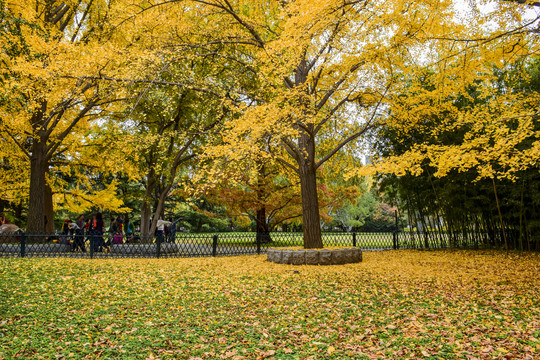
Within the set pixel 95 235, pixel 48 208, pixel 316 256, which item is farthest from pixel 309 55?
pixel 48 208

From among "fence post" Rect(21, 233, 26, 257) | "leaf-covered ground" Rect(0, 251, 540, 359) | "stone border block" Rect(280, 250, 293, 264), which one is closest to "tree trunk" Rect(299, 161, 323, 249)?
"stone border block" Rect(280, 250, 293, 264)

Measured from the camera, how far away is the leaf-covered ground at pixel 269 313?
4.05 m

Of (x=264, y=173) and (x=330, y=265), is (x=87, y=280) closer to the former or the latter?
(x=330, y=265)

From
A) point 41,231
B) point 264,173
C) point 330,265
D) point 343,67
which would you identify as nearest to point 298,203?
point 264,173

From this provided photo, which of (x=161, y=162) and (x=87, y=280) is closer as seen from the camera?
(x=87, y=280)

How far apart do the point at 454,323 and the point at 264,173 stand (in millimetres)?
13526

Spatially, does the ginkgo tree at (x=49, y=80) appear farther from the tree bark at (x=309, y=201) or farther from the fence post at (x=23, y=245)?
the tree bark at (x=309, y=201)

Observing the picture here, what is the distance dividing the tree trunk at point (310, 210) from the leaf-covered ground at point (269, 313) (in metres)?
1.97

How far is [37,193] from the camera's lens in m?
13.9

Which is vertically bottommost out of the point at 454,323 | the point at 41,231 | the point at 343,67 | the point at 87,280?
the point at 454,323

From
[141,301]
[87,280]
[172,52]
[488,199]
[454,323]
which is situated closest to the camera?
[454,323]

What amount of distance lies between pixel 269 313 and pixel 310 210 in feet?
19.6

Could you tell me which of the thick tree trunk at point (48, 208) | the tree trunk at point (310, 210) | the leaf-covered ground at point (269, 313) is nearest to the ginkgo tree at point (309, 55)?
the tree trunk at point (310, 210)

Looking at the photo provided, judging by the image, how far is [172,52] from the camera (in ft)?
35.9
